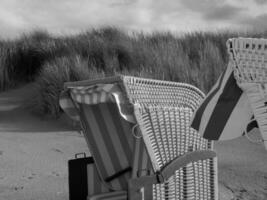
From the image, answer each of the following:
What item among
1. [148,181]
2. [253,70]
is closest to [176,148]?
[148,181]

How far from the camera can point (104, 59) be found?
12.2 m

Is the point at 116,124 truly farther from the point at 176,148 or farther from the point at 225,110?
the point at 225,110

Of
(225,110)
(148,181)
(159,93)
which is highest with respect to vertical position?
(225,110)

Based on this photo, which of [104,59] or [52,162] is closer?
[52,162]

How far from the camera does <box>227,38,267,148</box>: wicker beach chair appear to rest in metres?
2.11

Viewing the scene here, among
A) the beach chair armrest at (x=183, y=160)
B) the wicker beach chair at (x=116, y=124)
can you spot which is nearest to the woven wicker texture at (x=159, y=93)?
the wicker beach chair at (x=116, y=124)

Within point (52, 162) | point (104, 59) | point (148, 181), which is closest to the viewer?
point (148, 181)

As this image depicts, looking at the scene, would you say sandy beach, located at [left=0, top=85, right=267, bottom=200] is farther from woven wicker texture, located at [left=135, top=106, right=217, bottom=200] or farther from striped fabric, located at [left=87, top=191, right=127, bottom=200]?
woven wicker texture, located at [left=135, top=106, right=217, bottom=200]

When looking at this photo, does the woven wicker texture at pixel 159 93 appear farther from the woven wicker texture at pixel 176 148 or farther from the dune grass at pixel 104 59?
the dune grass at pixel 104 59

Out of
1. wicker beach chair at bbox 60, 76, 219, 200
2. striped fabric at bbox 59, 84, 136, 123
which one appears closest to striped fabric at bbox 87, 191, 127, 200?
wicker beach chair at bbox 60, 76, 219, 200

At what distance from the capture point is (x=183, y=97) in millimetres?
4055

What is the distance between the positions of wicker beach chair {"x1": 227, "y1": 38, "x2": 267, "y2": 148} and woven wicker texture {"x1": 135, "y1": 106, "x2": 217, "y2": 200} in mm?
1435

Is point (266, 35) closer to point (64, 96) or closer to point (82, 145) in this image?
point (82, 145)

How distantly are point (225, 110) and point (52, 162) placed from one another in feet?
16.5
